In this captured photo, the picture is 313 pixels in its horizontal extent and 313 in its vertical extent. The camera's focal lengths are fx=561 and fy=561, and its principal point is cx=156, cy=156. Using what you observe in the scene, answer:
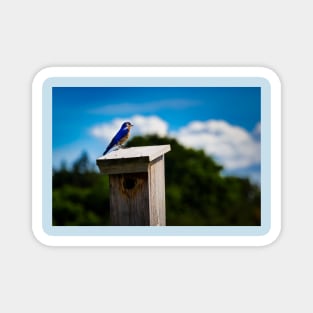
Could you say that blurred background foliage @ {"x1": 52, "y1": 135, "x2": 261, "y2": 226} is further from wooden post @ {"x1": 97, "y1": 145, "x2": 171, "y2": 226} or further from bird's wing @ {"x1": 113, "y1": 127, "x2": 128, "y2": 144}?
wooden post @ {"x1": 97, "y1": 145, "x2": 171, "y2": 226}

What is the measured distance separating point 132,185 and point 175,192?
90.8 inches

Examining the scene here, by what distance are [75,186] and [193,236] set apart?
2.15m

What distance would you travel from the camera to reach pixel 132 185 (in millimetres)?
3484

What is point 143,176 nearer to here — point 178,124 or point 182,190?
point 178,124

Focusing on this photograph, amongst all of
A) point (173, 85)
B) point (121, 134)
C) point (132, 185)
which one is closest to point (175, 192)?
point (121, 134)

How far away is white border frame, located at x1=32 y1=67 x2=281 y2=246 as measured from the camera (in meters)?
3.82

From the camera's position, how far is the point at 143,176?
136 inches

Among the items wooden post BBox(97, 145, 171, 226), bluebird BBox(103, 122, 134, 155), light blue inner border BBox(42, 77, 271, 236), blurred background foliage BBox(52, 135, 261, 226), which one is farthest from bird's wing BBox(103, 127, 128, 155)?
blurred background foliage BBox(52, 135, 261, 226)

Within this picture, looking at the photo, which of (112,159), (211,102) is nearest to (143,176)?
(112,159)

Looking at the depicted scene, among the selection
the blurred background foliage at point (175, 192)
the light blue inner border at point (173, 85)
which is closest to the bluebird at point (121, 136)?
the light blue inner border at point (173, 85)
